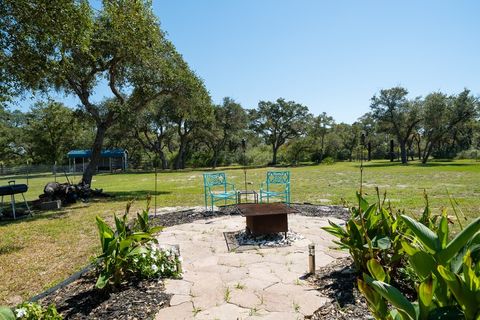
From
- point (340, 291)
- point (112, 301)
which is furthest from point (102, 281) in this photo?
point (340, 291)

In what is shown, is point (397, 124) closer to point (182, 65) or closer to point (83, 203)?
point (182, 65)

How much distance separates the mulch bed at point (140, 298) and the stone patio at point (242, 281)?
114 millimetres

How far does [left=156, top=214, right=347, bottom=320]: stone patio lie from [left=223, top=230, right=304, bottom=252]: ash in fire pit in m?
0.11

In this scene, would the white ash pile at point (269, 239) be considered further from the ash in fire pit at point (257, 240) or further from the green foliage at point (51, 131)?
the green foliage at point (51, 131)

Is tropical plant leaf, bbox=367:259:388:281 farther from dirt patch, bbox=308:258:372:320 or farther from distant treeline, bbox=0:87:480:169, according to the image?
distant treeline, bbox=0:87:480:169

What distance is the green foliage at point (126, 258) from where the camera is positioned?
2.78 meters

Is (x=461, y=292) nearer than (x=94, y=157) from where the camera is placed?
Yes

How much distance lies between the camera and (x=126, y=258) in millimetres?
2900

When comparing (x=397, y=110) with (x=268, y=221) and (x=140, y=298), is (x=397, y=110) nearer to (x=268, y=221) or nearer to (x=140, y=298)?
(x=268, y=221)

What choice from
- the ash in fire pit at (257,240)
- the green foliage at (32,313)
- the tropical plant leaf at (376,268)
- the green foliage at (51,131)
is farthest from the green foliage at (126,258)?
the green foliage at (51,131)

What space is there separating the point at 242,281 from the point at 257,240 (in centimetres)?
144

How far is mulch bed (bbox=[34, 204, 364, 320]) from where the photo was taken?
247 centimetres

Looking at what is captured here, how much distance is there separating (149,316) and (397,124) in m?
34.2

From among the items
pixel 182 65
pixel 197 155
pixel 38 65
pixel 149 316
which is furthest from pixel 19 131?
pixel 149 316
